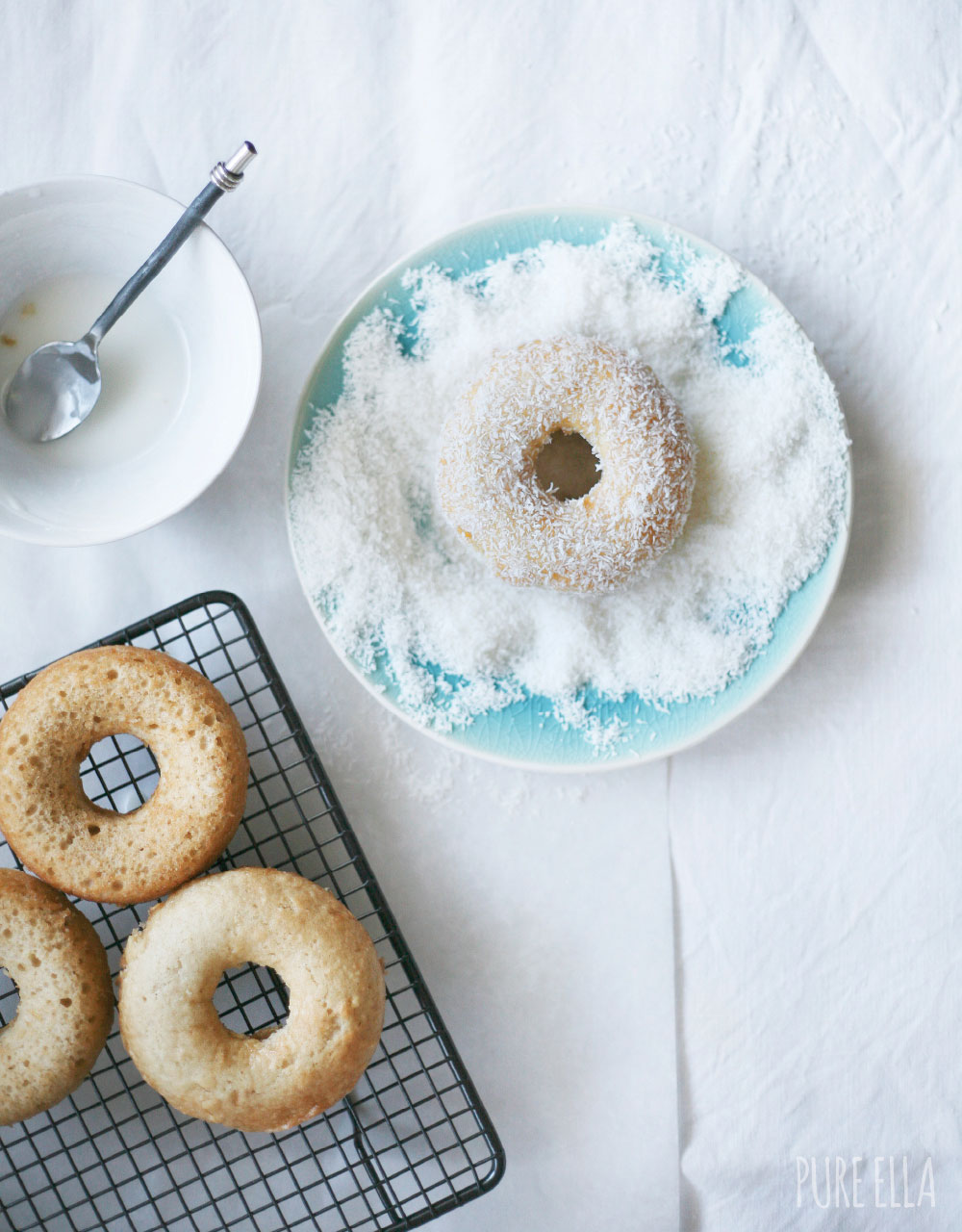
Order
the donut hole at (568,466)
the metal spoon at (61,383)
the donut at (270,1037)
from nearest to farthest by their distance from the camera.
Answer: the donut at (270,1037) → the metal spoon at (61,383) → the donut hole at (568,466)

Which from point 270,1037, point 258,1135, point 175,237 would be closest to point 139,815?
point 270,1037

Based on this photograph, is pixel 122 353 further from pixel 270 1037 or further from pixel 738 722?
pixel 738 722

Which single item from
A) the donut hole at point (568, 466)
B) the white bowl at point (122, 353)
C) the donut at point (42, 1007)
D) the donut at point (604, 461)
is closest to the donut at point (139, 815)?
the donut at point (42, 1007)

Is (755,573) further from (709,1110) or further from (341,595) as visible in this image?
(709,1110)

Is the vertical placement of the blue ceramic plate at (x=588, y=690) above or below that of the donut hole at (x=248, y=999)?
above

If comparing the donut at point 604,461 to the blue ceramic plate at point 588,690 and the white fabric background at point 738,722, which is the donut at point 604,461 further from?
the white fabric background at point 738,722

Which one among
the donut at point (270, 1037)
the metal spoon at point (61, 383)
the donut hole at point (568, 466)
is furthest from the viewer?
the donut hole at point (568, 466)
